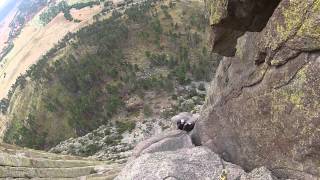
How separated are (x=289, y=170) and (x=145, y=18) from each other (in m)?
88.8

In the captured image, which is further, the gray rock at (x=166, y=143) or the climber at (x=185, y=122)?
the climber at (x=185, y=122)

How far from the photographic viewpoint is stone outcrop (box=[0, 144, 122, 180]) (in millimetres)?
26047

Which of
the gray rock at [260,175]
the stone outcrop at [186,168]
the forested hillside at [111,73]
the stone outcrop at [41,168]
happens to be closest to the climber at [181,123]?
the stone outcrop at [41,168]

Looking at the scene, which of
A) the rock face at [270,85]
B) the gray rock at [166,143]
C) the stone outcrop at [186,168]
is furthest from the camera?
the gray rock at [166,143]

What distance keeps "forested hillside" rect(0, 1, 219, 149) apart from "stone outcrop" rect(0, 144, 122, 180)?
34009 mm

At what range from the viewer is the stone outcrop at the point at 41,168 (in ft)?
85.5

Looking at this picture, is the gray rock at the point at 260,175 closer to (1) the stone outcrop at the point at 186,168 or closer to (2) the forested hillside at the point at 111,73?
(1) the stone outcrop at the point at 186,168

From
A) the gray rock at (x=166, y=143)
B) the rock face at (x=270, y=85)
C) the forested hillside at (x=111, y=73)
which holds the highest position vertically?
the rock face at (x=270, y=85)

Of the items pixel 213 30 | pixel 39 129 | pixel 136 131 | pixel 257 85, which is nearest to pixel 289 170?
pixel 257 85

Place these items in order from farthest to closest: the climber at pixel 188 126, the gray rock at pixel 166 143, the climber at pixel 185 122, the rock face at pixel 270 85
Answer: the climber at pixel 185 122 → the climber at pixel 188 126 → the gray rock at pixel 166 143 → the rock face at pixel 270 85

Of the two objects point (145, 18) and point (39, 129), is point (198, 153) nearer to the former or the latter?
point (39, 129)

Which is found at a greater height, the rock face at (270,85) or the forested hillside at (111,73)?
the rock face at (270,85)

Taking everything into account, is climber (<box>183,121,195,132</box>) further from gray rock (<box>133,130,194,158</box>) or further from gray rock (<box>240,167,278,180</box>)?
gray rock (<box>240,167,278,180</box>)

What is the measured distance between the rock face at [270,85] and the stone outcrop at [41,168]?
28.5ft
